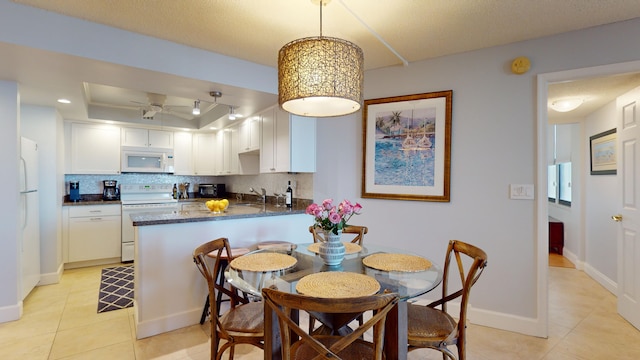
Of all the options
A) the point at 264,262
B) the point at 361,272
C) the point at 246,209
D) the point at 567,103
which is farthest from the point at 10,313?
the point at 567,103

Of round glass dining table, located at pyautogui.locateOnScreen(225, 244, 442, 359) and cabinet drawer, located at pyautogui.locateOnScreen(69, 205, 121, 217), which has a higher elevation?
cabinet drawer, located at pyautogui.locateOnScreen(69, 205, 121, 217)

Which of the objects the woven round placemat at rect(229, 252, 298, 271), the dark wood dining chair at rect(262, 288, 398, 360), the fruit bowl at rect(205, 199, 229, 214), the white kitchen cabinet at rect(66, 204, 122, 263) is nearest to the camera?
the dark wood dining chair at rect(262, 288, 398, 360)

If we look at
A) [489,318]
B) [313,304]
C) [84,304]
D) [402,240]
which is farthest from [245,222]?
[489,318]

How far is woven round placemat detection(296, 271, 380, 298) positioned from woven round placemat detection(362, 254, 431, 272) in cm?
22

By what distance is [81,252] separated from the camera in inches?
161

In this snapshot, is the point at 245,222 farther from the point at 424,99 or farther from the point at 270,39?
the point at 424,99

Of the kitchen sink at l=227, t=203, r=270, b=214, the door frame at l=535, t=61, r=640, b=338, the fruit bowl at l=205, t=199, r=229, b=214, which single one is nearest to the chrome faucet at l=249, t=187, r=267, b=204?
the kitchen sink at l=227, t=203, r=270, b=214

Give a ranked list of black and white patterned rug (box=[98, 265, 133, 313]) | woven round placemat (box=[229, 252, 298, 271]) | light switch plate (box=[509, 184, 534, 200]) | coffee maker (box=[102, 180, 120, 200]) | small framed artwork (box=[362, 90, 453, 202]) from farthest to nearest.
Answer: coffee maker (box=[102, 180, 120, 200]) < black and white patterned rug (box=[98, 265, 133, 313]) < small framed artwork (box=[362, 90, 453, 202]) < light switch plate (box=[509, 184, 534, 200]) < woven round placemat (box=[229, 252, 298, 271])

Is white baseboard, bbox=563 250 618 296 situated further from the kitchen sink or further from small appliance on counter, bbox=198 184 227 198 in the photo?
small appliance on counter, bbox=198 184 227 198

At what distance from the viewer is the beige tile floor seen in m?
2.12

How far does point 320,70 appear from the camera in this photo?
1.50 m

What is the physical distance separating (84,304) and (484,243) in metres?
3.76

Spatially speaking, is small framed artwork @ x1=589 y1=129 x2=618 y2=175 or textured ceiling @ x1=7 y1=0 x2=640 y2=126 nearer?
textured ceiling @ x1=7 y1=0 x2=640 y2=126

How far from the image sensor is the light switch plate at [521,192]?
2.44 metres
